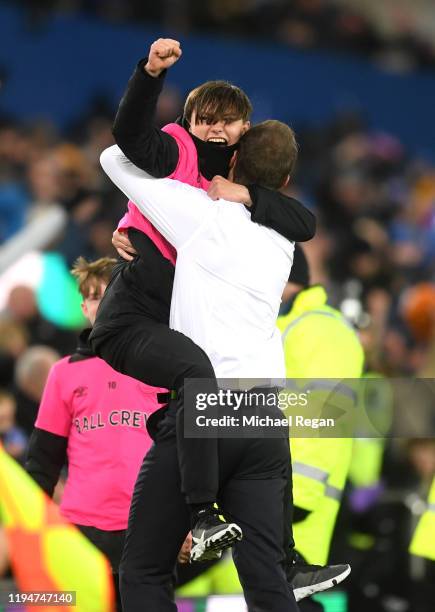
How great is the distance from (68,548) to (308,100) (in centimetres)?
1004

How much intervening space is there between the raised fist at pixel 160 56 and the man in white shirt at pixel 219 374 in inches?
13.8

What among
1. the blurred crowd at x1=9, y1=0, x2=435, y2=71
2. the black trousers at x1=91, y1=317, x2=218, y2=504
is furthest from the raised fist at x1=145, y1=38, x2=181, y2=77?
the blurred crowd at x1=9, y1=0, x2=435, y2=71

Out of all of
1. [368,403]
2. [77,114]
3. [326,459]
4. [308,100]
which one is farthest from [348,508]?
[308,100]

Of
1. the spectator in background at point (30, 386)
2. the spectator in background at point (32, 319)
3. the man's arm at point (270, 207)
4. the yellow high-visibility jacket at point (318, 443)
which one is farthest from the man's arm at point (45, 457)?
the spectator in background at point (32, 319)

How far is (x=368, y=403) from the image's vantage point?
6.20 metres

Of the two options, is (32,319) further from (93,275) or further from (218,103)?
(218,103)

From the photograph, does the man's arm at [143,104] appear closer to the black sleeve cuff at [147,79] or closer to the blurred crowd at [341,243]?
the black sleeve cuff at [147,79]

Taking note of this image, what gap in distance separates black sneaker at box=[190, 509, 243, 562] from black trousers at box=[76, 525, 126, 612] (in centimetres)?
110

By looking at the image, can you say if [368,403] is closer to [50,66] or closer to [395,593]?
[395,593]

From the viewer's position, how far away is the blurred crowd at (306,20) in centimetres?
1345

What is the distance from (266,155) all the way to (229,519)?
1.10 metres

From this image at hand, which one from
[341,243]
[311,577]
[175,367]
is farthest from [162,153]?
[341,243]

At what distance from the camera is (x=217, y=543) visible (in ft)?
13.1

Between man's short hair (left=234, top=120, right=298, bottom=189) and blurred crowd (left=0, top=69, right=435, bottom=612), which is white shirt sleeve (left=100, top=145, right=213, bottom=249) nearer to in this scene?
man's short hair (left=234, top=120, right=298, bottom=189)
